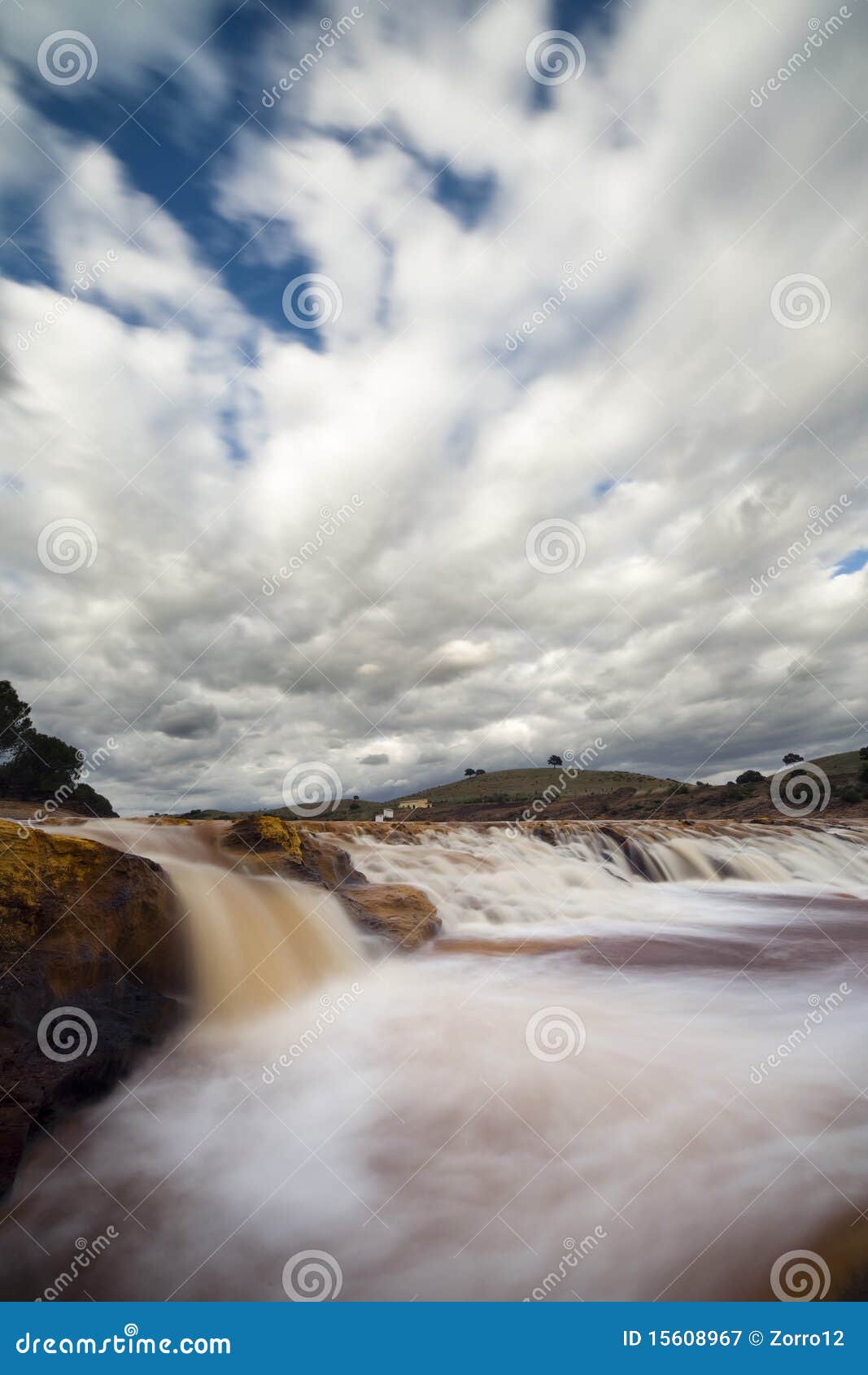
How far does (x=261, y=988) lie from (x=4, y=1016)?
373 centimetres

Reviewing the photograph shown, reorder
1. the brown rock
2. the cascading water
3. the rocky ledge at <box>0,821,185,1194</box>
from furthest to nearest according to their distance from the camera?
the brown rock, the rocky ledge at <box>0,821,185,1194</box>, the cascading water

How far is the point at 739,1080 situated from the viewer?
5441 mm

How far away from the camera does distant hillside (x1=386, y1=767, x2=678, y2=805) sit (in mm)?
92750

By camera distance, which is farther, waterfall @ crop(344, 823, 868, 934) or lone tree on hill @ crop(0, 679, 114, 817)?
lone tree on hill @ crop(0, 679, 114, 817)

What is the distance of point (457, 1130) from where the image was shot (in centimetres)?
485

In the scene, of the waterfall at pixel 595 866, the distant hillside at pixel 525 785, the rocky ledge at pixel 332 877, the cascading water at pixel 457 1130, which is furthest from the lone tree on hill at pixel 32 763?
the distant hillside at pixel 525 785

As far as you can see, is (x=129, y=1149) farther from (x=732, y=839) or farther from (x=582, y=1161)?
(x=732, y=839)

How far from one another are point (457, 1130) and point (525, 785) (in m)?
110

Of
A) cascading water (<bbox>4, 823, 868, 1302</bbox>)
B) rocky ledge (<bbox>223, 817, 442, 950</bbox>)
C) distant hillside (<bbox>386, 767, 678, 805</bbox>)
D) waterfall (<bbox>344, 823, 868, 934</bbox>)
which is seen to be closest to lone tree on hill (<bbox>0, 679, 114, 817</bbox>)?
waterfall (<bbox>344, 823, 868, 934</bbox>)

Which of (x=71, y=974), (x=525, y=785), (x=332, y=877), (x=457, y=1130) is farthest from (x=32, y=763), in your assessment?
(x=525, y=785)

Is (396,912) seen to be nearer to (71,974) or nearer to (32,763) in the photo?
(71,974)

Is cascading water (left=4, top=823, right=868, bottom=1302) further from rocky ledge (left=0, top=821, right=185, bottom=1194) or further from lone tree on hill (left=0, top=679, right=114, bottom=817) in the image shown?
lone tree on hill (left=0, top=679, right=114, bottom=817)

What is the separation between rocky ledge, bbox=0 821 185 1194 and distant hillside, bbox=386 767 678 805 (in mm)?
81435

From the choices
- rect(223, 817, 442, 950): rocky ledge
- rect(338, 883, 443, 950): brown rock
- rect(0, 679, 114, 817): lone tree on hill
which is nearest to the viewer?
rect(223, 817, 442, 950): rocky ledge
